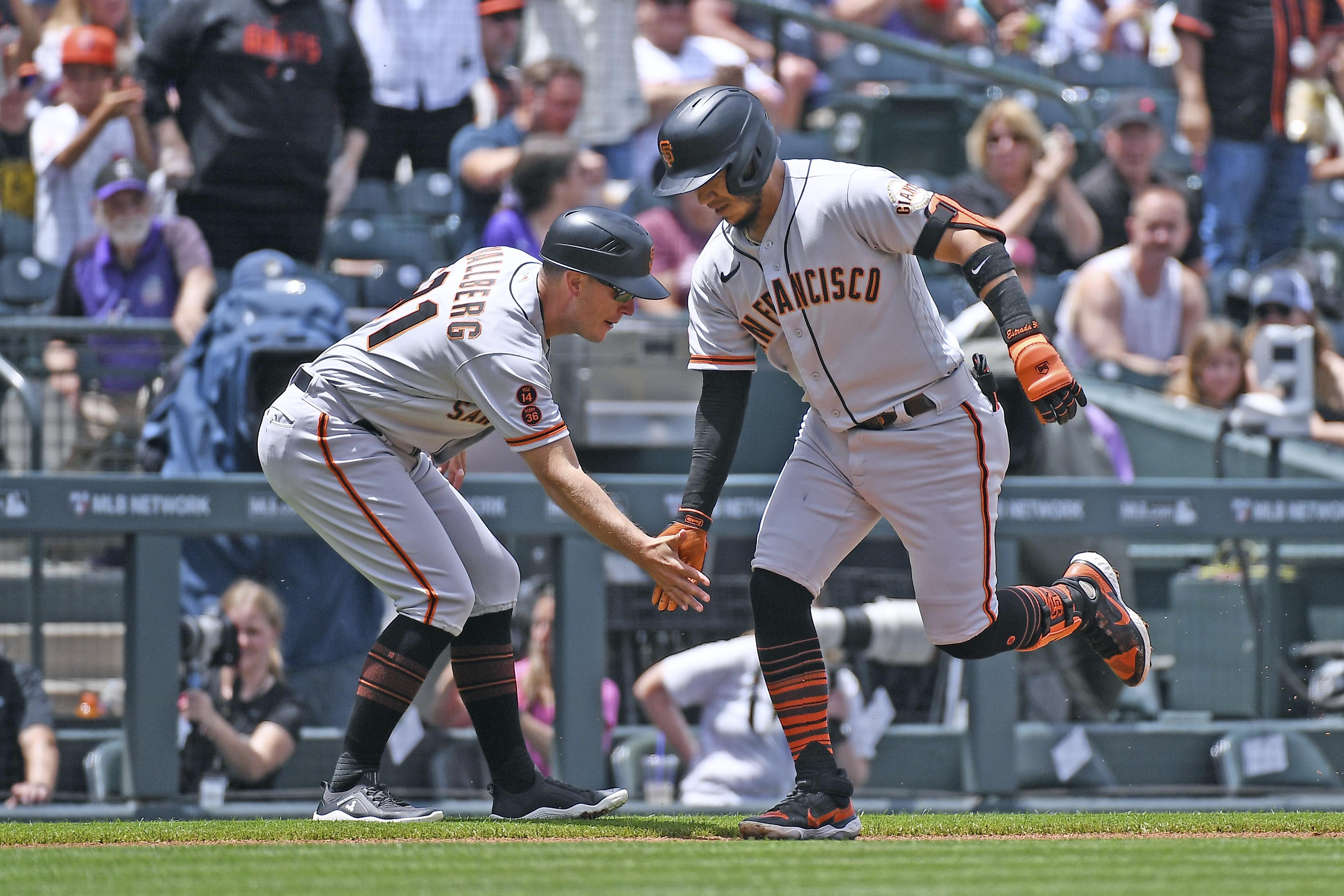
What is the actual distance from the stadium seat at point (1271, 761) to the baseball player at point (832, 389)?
1.97 metres

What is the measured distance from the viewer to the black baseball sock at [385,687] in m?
4.22

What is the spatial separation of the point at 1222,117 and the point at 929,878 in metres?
7.39

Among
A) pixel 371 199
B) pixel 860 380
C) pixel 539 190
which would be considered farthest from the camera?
pixel 371 199

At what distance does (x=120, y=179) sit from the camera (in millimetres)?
6859

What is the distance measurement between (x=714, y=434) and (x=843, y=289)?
524 mm

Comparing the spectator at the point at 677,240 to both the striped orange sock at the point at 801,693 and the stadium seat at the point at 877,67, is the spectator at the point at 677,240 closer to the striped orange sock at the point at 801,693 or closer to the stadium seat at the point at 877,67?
the stadium seat at the point at 877,67

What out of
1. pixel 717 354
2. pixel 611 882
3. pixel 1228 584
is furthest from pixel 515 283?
pixel 1228 584

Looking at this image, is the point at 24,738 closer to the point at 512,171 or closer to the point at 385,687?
the point at 385,687

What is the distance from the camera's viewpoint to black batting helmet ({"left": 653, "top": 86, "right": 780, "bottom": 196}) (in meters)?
3.94

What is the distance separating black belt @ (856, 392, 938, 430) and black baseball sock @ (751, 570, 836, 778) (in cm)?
44

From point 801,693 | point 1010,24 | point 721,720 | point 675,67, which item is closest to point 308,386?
point 801,693

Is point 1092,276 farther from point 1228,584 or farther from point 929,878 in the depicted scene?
point 929,878

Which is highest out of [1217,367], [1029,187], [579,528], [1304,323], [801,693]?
[1029,187]

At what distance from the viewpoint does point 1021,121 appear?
8.36 metres
